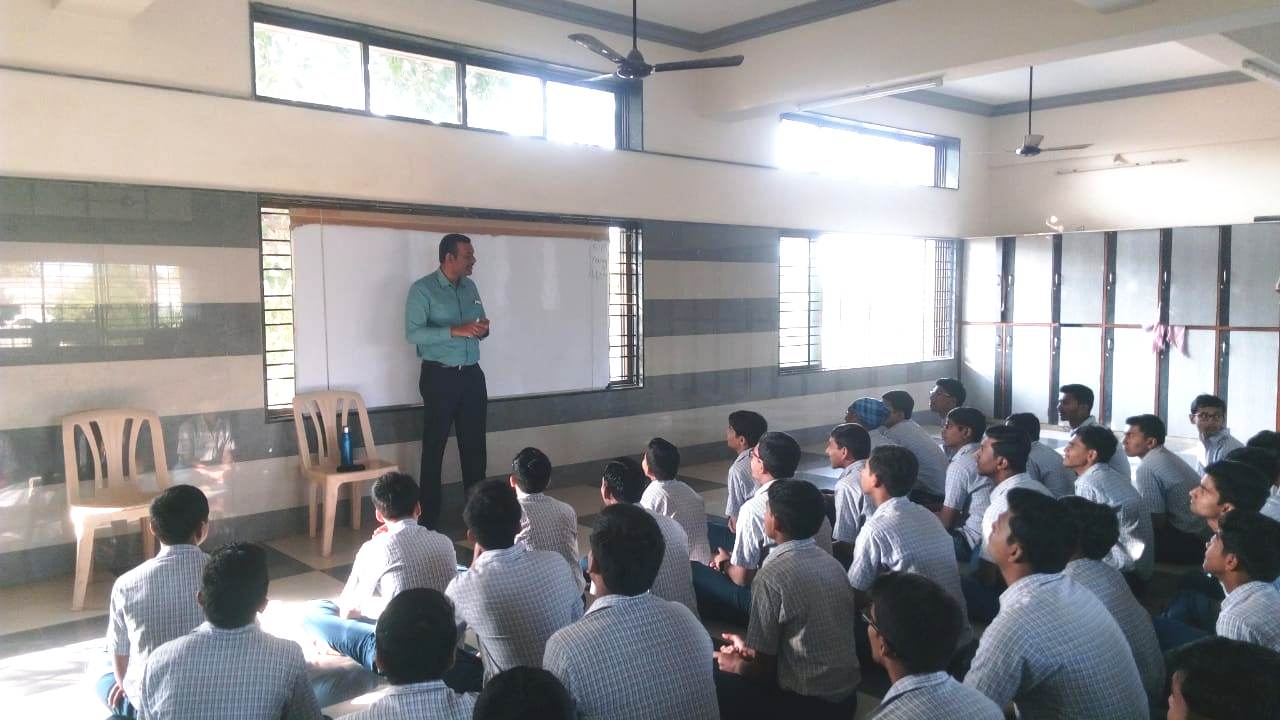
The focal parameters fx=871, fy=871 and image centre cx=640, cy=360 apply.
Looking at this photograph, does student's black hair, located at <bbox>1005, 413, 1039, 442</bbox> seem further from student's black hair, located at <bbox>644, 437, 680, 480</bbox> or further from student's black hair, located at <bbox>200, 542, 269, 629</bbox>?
student's black hair, located at <bbox>200, 542, 269, 629</bbox>

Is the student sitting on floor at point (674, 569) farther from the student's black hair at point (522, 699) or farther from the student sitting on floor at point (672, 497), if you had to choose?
the student's black hair at point (522, 699)

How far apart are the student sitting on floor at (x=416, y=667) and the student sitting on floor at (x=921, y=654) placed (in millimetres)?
865

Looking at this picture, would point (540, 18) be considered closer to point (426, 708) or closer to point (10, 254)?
point (10, 254)

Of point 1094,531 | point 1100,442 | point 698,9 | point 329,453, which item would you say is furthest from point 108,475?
point 698,9

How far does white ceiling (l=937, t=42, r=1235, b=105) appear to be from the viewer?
26.5ft

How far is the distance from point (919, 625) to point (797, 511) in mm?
921

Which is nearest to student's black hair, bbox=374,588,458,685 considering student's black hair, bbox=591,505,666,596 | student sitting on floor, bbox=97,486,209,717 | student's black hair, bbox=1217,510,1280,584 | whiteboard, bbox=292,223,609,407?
student's black hair, bbox=591,505,666,596

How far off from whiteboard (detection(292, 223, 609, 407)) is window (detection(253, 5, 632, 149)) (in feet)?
2.72

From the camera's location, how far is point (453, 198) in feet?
19.6

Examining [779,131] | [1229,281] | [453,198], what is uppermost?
[779,131]

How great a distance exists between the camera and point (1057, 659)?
2031mm

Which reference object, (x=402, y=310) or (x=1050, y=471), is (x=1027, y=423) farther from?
(x=402, y=310)

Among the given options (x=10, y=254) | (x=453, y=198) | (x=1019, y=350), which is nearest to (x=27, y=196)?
(x=10, y=254)

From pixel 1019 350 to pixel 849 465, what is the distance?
6846mm
